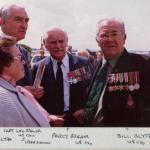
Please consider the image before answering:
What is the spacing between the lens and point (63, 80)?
1.14m

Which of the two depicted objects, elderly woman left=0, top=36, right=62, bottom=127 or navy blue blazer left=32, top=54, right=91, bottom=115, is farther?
navy blue blazer left=32, top=54, right=91, bottom=115

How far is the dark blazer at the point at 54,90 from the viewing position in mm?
1125

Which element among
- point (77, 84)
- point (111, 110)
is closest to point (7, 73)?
point (77, 84)

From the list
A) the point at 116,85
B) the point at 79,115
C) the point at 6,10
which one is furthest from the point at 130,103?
the point at 6,10

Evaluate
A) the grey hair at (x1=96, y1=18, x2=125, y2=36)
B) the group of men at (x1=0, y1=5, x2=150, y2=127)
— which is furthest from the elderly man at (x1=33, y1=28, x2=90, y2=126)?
the grey hair at (x1=96, y1=18, x2=125, y2=36)

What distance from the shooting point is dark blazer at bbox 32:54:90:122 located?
3.69 ft

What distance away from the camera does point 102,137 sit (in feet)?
3.58

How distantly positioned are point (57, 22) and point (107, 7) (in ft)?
0.61

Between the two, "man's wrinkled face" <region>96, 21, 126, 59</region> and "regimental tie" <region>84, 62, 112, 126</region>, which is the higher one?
"man's wrinkled face" <region>96, 21, 126, 59</region>

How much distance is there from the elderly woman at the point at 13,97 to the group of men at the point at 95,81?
52 millimetres

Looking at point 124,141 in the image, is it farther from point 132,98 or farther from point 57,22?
point 57,22

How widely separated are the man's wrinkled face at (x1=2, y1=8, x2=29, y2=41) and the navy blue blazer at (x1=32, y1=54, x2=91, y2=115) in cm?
12

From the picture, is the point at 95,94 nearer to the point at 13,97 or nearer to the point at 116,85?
the point at 116,85

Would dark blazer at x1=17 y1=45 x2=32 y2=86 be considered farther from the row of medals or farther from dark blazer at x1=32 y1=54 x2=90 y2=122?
the row of medals
